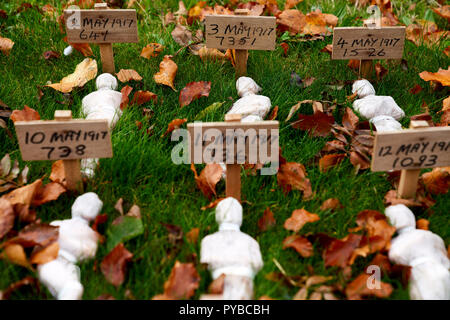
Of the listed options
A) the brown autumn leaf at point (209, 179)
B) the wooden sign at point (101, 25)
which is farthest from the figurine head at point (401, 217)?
the wooden sign at point (101, 25)

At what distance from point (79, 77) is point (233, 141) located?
1045 millimetres

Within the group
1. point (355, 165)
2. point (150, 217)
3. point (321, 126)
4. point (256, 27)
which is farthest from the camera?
point (256, 27)

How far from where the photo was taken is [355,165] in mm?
1723

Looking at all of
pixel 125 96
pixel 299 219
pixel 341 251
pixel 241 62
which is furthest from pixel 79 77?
pixel 341 251

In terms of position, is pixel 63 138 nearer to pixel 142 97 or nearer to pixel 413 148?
pixel 142 97

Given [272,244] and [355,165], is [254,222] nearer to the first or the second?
[272,244]

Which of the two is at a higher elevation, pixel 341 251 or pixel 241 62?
pixel 241 62

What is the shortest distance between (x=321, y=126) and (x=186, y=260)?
0.86m

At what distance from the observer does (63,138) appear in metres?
1.44

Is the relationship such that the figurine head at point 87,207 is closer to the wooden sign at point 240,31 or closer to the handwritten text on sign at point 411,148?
the handwritten text on sign at point 411,148

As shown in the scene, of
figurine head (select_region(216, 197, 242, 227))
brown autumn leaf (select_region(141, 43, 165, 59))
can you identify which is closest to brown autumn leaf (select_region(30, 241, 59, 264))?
figurine head (select_region(216, 197, 242, 227))

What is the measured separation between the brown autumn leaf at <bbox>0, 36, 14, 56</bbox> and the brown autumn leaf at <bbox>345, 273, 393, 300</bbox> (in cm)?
200
